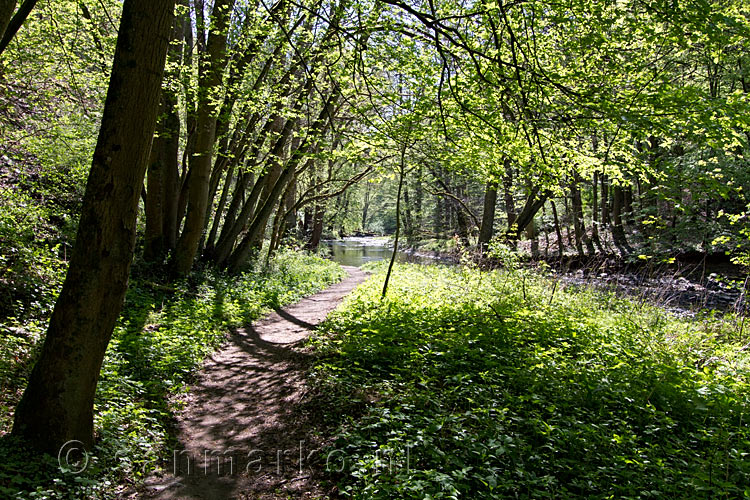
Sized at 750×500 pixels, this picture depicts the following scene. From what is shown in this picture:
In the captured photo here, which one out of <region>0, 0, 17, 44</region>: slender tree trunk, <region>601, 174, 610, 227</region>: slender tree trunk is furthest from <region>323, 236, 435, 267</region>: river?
<region>0, 0, 17, 44</region>: slender tree trunk

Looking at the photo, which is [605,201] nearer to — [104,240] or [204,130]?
[204,130]

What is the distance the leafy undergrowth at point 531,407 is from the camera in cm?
300

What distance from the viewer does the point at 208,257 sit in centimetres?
1208

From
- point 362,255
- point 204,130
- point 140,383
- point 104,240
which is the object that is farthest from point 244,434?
point 362,255

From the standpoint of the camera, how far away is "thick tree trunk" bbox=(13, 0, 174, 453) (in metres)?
2.87

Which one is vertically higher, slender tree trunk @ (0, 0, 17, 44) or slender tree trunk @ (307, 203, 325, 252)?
slender tree trunk @ (0, 0, 17, 44)

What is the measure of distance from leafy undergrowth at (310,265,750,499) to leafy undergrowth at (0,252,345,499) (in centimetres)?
168

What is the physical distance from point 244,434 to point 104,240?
2.47 meters

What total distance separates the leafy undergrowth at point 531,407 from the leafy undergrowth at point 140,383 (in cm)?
168

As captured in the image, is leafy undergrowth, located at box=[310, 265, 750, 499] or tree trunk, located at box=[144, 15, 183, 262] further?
tree trunk, located at box=[144, 15, 183, 262]

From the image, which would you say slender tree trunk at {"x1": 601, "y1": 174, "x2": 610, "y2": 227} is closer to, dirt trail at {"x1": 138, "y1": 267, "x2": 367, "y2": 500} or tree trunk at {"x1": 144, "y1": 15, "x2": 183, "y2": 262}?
tree trunk at {"x1": 144, "y1": 15, "x2": 183, "y2": 262}

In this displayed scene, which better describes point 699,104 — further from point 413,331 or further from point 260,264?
point 260,264

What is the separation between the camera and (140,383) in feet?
14.2

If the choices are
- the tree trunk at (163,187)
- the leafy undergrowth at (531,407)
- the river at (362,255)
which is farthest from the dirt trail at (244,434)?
the river at (362,255)
